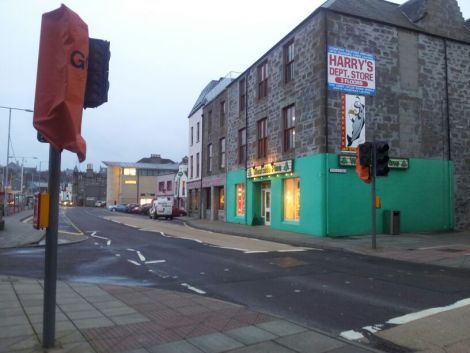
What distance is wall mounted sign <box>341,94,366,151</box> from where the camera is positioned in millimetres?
20875

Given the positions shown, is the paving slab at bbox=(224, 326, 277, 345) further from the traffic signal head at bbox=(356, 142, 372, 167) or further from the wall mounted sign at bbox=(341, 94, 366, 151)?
the wall mounted sign at bbox=(341, 94, 366, 151)

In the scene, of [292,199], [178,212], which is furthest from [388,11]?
[178,212]

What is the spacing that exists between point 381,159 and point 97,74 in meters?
12.1

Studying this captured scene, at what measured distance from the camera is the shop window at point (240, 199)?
30453mm

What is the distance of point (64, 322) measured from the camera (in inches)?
235

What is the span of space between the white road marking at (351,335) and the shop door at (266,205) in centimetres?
2122

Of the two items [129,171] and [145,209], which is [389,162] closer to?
[145,209]

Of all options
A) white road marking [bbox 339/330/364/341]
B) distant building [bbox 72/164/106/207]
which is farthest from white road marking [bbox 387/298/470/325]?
distant building [bbox 72/164/106/207]

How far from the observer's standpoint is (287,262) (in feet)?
40.1

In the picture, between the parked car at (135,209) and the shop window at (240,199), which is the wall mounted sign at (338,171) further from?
the parked car at (135,209)

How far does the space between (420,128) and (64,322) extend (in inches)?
820

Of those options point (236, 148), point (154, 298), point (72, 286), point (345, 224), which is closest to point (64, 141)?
point (154, 298)

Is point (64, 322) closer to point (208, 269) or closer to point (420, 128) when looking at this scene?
point (208, 269)

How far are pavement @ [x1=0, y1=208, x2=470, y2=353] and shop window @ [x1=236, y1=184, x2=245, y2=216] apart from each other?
22101 millimetres
